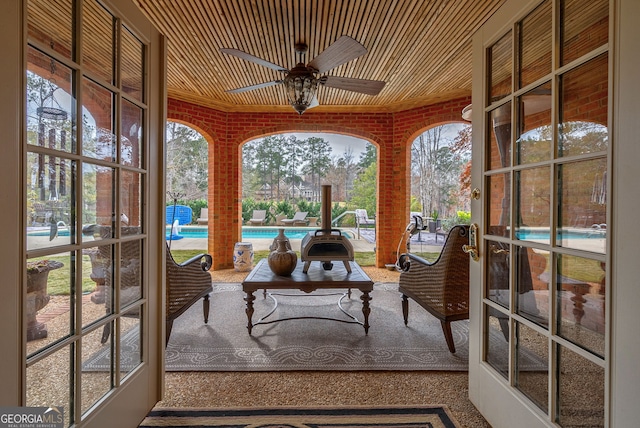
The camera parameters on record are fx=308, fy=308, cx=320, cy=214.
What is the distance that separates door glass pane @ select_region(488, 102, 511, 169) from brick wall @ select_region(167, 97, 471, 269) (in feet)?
11.8

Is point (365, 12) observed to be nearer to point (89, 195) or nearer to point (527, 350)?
point (89, 195)

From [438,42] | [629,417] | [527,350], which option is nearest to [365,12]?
[438,42]

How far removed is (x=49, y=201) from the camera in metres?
1.01

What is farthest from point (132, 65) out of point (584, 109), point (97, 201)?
point (584, 109)

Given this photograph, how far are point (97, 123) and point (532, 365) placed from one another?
79.0 inches

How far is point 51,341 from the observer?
102 cm

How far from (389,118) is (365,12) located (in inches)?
106

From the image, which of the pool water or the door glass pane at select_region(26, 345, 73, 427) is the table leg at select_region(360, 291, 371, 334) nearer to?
the door glass pane at select_region(26, 345, 73, 427)

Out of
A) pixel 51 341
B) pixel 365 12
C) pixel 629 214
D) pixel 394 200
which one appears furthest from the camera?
pixel 394 200

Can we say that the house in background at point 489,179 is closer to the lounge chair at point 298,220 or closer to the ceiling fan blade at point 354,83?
the ceiling fan blade at point 354,83

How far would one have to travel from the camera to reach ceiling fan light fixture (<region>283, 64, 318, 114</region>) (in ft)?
8.64

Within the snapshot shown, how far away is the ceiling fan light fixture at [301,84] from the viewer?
2635 mm

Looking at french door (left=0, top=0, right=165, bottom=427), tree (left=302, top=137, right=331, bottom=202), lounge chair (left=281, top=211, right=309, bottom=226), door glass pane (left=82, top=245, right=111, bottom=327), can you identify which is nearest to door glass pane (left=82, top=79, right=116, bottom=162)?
french door (left=0, top=0, right=165, bottom=427)
